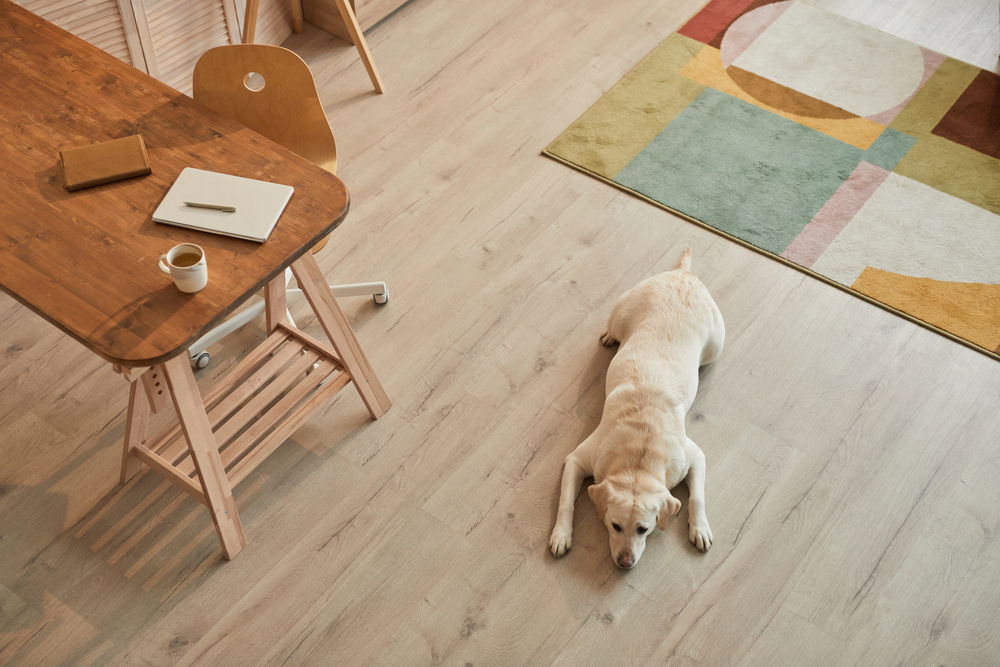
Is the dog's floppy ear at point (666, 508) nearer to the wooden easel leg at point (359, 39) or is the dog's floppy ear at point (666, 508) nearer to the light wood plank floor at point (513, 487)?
the light wood plank floor at point (513, 487)

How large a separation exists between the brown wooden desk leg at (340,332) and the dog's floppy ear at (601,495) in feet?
2.04

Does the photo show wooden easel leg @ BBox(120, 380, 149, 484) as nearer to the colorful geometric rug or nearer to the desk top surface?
the desk top surface

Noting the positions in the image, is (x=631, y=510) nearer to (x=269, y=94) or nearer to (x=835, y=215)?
(x=269, y=94)

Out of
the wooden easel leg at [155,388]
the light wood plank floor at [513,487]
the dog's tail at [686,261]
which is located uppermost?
the wooden easel leg at [155,388]

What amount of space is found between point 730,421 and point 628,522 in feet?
1.77

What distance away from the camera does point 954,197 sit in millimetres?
2840

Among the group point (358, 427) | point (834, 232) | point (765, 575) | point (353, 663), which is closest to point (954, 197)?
point (834, 232)

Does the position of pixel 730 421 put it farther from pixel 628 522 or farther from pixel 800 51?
pixel 800 51

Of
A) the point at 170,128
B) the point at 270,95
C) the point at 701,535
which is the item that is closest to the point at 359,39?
the point at 270,95

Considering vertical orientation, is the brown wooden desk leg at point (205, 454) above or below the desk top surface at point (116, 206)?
below

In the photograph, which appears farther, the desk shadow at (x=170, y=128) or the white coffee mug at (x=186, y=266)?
the desk shadow at (x=170, y=128)

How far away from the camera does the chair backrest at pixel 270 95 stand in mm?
2049

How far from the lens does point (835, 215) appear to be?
109 inches

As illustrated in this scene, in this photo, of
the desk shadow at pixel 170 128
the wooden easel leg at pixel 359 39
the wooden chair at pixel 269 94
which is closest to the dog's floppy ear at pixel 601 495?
the wooden chair at pixel 269 94
